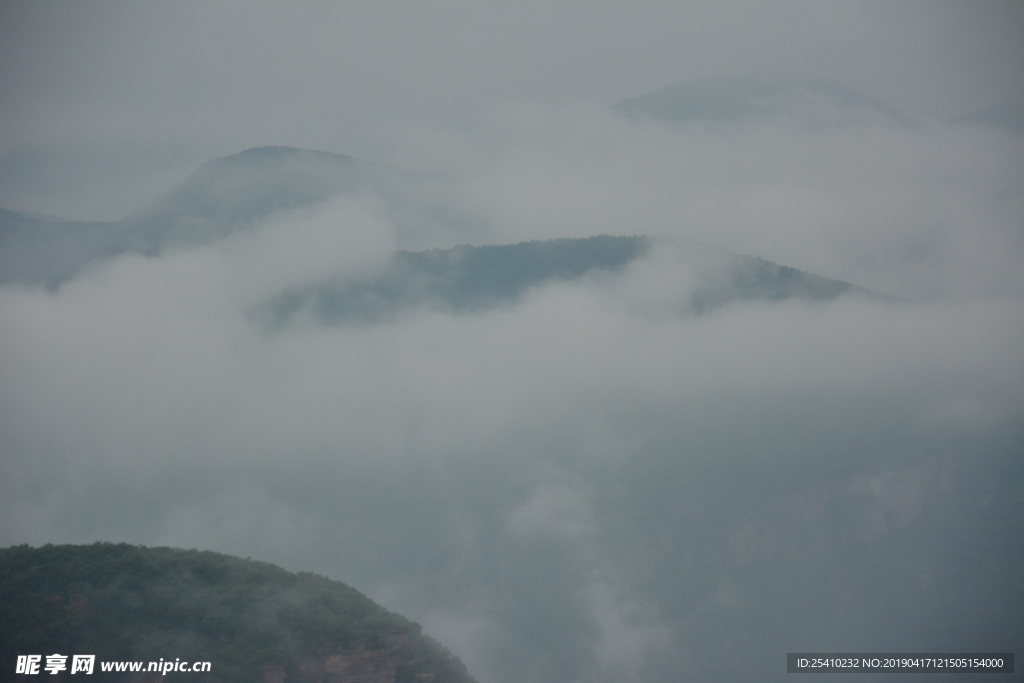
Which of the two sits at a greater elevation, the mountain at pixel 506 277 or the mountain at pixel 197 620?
the mountain at pixel 506 277

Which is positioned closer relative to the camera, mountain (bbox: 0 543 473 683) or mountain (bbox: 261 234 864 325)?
mountain (bbox: 0 543 473 683)

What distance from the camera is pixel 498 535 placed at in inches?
5153

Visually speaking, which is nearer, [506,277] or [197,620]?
[197,620]

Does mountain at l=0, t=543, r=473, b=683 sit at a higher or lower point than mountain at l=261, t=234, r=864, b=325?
lower

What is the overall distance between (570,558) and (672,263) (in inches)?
2850

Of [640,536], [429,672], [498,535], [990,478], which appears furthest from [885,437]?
[429,672]

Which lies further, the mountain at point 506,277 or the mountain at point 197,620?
the mountain at point 506,277

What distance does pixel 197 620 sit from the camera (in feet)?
143

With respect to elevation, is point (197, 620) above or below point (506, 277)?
below

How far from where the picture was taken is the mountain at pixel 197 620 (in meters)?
40.1

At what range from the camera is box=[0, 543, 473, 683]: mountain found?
40.1 m

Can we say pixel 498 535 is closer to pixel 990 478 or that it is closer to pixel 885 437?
pixel 885 437

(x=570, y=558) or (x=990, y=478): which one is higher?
(x=990, y=478)

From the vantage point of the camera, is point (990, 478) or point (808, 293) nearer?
point (990, 478)
